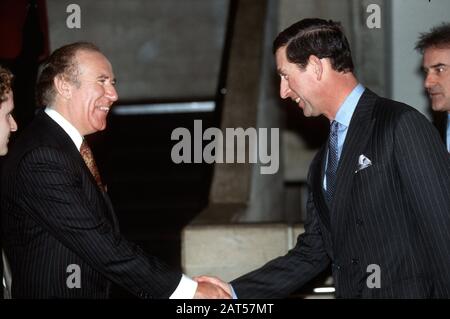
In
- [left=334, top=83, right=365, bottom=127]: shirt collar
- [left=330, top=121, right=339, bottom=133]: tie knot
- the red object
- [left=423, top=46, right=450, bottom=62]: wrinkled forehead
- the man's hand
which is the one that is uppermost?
the red object

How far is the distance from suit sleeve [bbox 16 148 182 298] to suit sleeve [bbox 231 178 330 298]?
0.80m

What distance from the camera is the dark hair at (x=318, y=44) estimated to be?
3.04 metres

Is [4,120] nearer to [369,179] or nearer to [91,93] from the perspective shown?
[91,93]

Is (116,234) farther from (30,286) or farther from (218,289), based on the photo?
(218,289)

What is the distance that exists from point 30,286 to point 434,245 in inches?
71.1

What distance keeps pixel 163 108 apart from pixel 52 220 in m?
7.33

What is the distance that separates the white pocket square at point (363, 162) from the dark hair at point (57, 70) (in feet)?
5.04

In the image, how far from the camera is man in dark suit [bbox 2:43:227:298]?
2.94 meters

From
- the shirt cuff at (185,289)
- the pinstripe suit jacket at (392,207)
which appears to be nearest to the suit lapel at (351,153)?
the pinstripe suit jacket at (392,207)

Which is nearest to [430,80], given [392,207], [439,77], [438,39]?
[439,77]

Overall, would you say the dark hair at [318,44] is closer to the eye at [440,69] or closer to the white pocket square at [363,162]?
the white pocket square at [363,162]

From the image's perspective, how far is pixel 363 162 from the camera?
2.79 meters

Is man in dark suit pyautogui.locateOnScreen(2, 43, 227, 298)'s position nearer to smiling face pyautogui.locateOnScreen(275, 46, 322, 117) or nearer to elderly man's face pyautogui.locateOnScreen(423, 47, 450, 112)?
smiling face pyautogui.locateOnScreen(275, 46, 322, 117)

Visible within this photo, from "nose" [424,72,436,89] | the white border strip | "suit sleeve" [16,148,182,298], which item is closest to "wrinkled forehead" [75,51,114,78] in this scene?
"suit sleeve" [16,148,182,298]
